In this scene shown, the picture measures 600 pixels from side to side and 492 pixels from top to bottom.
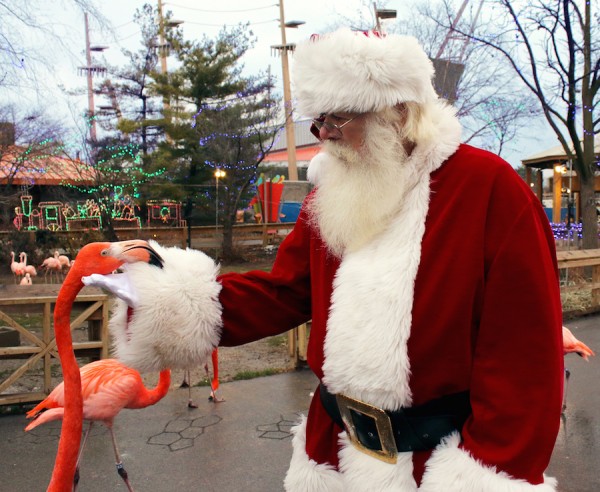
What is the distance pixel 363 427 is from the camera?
1.63 meters

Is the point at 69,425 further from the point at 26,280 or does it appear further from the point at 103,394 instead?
the point at 26,280

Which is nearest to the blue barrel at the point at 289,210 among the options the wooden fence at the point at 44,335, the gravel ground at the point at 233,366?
the gravel ground at the point at 233,366

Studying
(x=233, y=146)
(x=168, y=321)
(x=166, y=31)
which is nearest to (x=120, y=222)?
(x=233, y=146)

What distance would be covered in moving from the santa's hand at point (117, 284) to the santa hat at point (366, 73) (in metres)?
0.86

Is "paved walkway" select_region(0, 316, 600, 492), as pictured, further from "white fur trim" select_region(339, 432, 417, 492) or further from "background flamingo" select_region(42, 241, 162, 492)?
"white fur trim" select_region(339, 432, 417, 492)

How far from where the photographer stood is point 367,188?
69.5 inches

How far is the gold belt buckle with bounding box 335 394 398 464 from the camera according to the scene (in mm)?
1570

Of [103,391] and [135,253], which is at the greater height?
[135,253]

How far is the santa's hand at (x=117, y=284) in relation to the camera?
178 cm

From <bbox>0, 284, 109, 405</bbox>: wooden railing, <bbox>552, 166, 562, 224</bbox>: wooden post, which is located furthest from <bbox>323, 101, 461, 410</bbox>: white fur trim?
<bbox>552, 166, 562, 224</bbox>: wooden post

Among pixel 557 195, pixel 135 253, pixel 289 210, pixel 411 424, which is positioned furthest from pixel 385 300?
pixel 289 210

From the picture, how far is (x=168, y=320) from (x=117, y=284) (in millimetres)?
208

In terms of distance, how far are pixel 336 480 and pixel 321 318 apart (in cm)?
52

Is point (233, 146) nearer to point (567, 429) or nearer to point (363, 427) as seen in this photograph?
point (567, 429)
